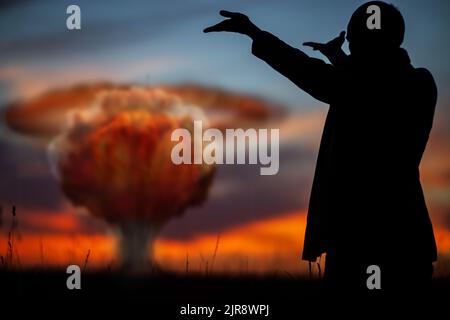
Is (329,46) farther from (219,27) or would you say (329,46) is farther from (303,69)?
(219,27)

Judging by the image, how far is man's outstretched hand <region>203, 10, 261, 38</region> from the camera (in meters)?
4.82

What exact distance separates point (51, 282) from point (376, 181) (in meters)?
3.74

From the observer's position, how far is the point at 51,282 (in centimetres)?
719

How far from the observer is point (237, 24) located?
4.92m

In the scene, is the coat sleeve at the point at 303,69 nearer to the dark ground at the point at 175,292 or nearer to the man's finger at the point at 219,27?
the man's finger at the point at 219,27

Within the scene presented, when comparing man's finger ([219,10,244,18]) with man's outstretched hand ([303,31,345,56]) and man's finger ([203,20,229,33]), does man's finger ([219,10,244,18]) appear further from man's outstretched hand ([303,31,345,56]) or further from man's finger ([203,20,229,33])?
man's outstretched hand ([303,31,345,56])

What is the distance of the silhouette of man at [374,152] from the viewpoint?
4.83m

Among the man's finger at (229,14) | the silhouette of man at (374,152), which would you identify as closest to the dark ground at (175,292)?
the silhouette of man at (374,152)

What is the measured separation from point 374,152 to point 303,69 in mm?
730

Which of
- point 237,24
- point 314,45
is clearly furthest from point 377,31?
point 237,24

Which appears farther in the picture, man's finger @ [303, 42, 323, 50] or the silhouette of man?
man's finger @ [303, 42, 323, 50]

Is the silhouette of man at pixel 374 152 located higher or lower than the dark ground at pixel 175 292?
higher

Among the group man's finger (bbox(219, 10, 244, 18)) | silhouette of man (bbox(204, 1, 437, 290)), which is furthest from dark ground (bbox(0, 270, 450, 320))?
man's finger (bbox(219, 10, 244, 18))
